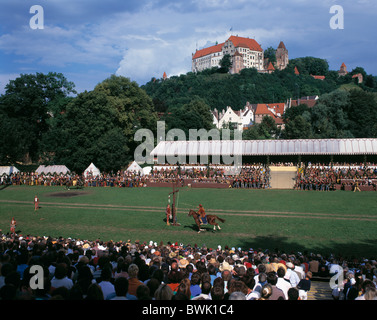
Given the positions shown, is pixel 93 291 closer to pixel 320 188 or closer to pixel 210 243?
pixel 210 243

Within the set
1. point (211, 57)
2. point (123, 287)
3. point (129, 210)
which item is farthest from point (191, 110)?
point (211, 57)

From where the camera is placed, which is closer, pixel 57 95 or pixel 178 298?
pixel 178 298

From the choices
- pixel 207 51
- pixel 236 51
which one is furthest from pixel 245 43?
pixel 207 51

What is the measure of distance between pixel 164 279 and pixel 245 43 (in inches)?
7174

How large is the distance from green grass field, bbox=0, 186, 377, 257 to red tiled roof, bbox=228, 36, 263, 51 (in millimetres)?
156468

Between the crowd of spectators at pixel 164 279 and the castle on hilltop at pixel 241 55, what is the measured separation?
16185 centimetres

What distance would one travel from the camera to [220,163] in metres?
44.6

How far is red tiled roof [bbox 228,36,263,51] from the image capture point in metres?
172

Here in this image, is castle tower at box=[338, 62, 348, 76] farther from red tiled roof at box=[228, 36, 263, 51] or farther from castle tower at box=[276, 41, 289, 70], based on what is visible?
red tiled roof at box=[228, 36, 263, 51]

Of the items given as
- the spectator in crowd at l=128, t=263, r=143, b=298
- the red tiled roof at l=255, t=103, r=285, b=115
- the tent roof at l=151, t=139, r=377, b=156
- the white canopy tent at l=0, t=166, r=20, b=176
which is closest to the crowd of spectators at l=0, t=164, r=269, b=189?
the white canopy tent at l=0, t=166, r=20, b=176

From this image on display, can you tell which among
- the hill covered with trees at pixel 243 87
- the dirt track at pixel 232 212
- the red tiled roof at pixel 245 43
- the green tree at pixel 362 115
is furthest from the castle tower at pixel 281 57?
the dirt track at pixel 232 212

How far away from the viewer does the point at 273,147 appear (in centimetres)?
4362

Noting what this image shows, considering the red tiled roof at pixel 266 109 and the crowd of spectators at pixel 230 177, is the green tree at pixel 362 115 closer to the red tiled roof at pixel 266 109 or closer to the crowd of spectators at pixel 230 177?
the crowd of spectators at pixel 230 177
